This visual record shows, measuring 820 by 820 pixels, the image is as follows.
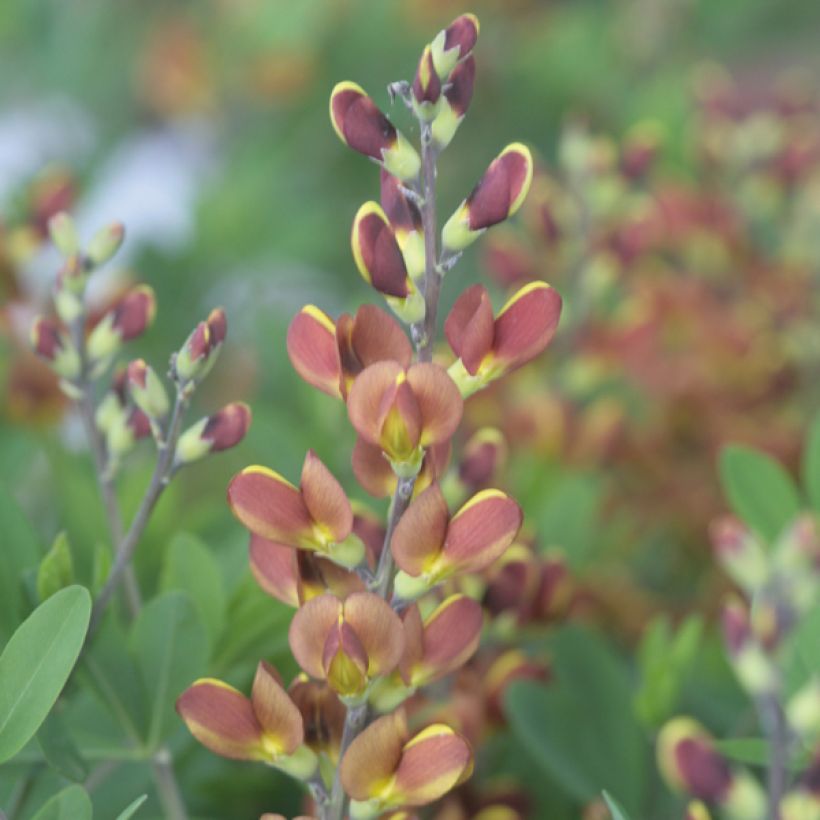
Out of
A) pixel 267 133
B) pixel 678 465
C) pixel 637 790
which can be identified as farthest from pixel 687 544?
pixel 267 133

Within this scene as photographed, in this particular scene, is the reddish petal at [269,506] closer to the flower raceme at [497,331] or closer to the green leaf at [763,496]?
the flower raceme at [497,331]

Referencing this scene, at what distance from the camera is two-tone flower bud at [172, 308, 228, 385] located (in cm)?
45

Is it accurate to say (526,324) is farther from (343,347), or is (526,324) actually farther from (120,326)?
(120,326)

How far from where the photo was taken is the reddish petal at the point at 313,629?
1.29ft

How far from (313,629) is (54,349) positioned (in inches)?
8.5

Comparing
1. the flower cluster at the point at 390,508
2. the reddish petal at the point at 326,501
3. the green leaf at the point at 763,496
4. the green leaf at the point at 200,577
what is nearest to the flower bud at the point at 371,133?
the flower cluster at the point at 390,508

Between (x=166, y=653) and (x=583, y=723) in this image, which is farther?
(x=583, y=723)

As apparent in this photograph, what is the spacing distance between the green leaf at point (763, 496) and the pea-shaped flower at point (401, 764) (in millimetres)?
316

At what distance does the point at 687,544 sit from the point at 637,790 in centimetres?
43

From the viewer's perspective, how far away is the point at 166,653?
512 millimetres

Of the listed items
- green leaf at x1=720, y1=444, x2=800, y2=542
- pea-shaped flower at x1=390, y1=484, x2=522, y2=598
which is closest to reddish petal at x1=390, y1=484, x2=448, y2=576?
pea-shaped flower at x1=390, y1=484, x2=522, y2=598

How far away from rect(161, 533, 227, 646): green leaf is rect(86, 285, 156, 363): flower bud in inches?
3.6

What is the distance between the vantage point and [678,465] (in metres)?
1.04

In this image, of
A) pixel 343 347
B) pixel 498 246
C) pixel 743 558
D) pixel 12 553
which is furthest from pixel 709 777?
pixel 498 246
